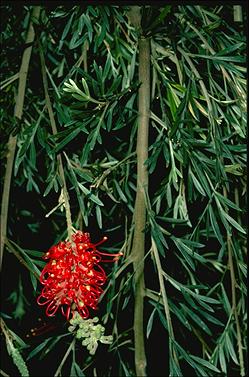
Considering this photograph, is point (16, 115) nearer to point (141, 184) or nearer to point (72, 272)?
point (141, 184)

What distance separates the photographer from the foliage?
3.66 feet

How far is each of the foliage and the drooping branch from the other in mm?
15

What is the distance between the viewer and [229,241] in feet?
4.23

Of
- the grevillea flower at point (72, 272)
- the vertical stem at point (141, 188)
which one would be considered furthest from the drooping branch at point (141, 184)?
the grevillea flower at point (72, 272)

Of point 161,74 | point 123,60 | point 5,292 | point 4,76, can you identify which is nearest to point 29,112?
point 4,76

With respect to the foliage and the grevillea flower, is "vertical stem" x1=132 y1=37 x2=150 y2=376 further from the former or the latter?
the grevillea flower

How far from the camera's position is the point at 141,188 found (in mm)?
1137

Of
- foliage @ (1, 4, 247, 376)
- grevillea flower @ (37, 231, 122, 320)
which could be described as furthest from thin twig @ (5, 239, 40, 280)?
grevillea flower @ (37, 231, 122, 320)

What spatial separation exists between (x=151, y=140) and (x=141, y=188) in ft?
1.35

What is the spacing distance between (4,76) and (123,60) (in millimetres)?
267

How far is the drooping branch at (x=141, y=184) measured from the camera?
111 cm

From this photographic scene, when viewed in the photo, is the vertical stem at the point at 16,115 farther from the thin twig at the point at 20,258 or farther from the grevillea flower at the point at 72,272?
the grevillea flower at the point at 72,272

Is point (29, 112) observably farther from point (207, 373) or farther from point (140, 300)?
point (207, 373)

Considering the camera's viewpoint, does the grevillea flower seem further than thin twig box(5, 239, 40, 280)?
No
